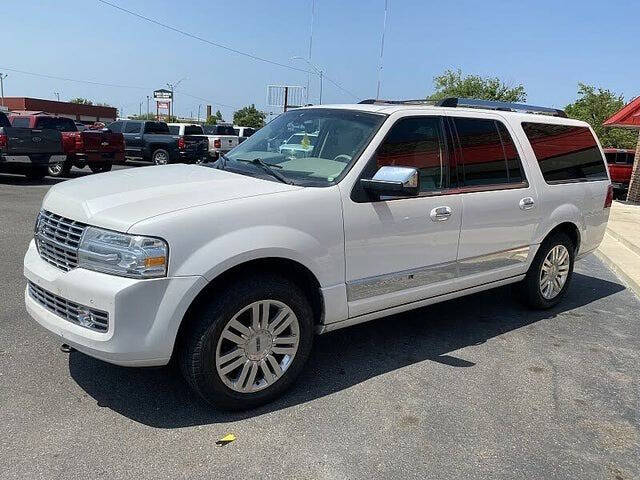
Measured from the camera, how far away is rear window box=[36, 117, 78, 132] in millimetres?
15586

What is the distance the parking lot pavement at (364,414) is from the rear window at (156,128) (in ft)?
57.9

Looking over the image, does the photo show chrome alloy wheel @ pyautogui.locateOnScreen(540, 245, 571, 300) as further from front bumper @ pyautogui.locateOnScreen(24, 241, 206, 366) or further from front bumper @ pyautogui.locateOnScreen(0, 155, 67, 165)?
front bumper @ pyautogui.locateOnScreen(0, 155, 67, 165)

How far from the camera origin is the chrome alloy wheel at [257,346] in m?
3.24

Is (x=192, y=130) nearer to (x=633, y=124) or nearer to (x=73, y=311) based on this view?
(x=633, y=124)

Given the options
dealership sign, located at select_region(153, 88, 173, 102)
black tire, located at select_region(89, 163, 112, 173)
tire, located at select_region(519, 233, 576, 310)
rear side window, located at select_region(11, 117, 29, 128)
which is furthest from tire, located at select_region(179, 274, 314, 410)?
dealership sign, located at select_region(153, 88, 173, 102)

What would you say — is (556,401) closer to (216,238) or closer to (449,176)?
(449,176)

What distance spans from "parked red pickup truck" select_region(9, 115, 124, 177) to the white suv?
12639 millimetres

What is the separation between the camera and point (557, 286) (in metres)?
5.64

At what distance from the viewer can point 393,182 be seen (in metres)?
3.51

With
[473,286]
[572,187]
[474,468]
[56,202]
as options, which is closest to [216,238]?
[56,202]

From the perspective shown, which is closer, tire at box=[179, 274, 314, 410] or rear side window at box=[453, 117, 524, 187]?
tire at box=[179, 274, 314, 410]

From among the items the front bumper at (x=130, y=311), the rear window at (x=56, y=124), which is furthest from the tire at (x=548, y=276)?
the rear window at (x=56, y=124)

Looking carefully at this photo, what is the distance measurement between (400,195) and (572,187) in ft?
8.53

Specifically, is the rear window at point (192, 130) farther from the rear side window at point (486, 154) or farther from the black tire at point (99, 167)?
the rear side window at point (486, 154)
